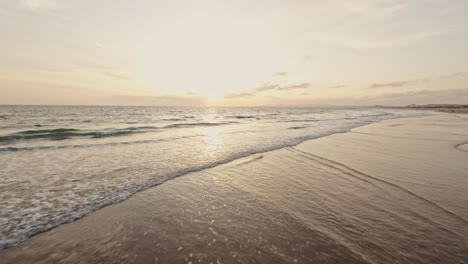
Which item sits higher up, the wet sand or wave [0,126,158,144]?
the wet sand

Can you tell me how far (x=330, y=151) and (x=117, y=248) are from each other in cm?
1065

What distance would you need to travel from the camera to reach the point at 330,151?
39.6ft

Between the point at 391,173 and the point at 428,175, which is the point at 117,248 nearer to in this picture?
the point at 391,173

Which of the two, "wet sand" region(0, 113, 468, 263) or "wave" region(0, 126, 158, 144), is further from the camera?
"wave" region(0, 126, 158, 144)

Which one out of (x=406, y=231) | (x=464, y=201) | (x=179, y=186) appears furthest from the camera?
(x=179, y=186)

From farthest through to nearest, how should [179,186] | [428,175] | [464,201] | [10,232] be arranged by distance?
[428,175]
[179,186]
[464,201]
[10,232]

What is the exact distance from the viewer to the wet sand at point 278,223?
3.61 metres

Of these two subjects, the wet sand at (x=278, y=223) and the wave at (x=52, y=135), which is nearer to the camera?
the wet sand at (x=278, y=223)

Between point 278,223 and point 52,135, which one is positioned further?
point 52,135

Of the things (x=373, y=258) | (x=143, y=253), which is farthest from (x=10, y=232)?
(x=373, y=258)

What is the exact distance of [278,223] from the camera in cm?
458

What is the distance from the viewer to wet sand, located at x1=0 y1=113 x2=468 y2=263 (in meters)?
3.61

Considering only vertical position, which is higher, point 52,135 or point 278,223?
point 278,223

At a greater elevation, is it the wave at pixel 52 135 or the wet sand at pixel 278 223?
the wet sand at pixel 278 223
